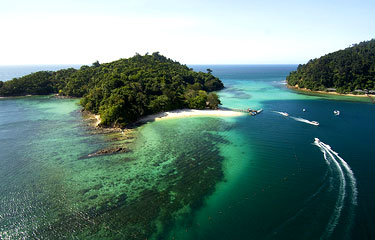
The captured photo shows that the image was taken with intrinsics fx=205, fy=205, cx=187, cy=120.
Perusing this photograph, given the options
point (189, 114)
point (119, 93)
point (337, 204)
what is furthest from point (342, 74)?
point (119, 93)

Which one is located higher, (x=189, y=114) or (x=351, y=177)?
(x=189, y=114)

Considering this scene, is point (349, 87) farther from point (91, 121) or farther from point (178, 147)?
point (91, 121)

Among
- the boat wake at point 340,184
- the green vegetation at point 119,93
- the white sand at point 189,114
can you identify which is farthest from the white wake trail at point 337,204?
the green vegetation at point 119,93

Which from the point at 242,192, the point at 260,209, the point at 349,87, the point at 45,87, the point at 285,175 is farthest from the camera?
the point at 45,87

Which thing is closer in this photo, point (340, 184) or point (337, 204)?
point (337, 204)

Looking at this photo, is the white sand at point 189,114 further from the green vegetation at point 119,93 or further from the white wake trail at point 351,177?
the white wake trail at point 351,177

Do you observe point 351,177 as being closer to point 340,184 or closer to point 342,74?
point 340,184

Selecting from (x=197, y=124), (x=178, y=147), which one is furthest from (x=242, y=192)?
(x=197, y=124)
